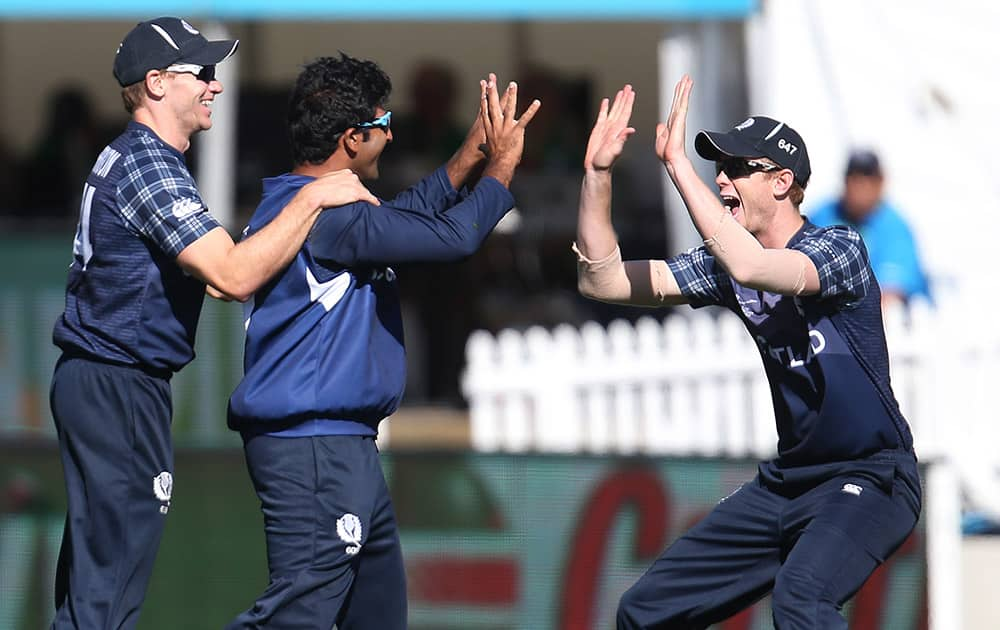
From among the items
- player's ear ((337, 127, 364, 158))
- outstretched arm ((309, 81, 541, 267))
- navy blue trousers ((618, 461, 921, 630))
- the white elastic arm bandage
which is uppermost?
player's ear ((337, 127, 364, 158))

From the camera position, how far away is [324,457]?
4.41m

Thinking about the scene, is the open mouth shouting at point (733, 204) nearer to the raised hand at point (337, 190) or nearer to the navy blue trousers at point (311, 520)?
the raised hand at point (337, 190)

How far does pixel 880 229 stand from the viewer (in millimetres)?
8039

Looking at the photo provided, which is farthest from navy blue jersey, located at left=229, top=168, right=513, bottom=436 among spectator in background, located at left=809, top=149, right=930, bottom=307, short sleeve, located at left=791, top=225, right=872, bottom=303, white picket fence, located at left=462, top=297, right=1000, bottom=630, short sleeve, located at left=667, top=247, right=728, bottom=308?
spectator in background, located at left=809, top=149, right=930, bottom=307

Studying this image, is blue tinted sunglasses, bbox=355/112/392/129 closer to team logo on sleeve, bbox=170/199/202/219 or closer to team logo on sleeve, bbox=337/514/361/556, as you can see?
team logo on sleeve, bbox=170/199/202/219

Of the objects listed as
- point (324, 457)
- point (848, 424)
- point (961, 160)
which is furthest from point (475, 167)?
point (961, 160)

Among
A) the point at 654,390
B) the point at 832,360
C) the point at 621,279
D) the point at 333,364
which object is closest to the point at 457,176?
the point at 621,279

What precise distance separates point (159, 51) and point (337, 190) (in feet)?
2.19

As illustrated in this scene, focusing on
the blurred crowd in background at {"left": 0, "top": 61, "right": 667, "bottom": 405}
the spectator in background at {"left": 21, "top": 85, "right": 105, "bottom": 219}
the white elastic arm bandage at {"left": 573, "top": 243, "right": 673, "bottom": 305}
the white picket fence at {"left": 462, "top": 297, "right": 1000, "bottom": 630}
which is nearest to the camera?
the white elastic arm bandage at {"left": 573, "top": 243, "right": 673, "bottom": 305}

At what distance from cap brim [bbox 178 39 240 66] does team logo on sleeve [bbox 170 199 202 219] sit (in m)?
0.44

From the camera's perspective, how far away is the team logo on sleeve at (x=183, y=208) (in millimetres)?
4344

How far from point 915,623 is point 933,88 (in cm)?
456

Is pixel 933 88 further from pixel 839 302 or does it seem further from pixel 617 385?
pixel 839 302

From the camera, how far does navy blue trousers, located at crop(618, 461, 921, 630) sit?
4484mm
